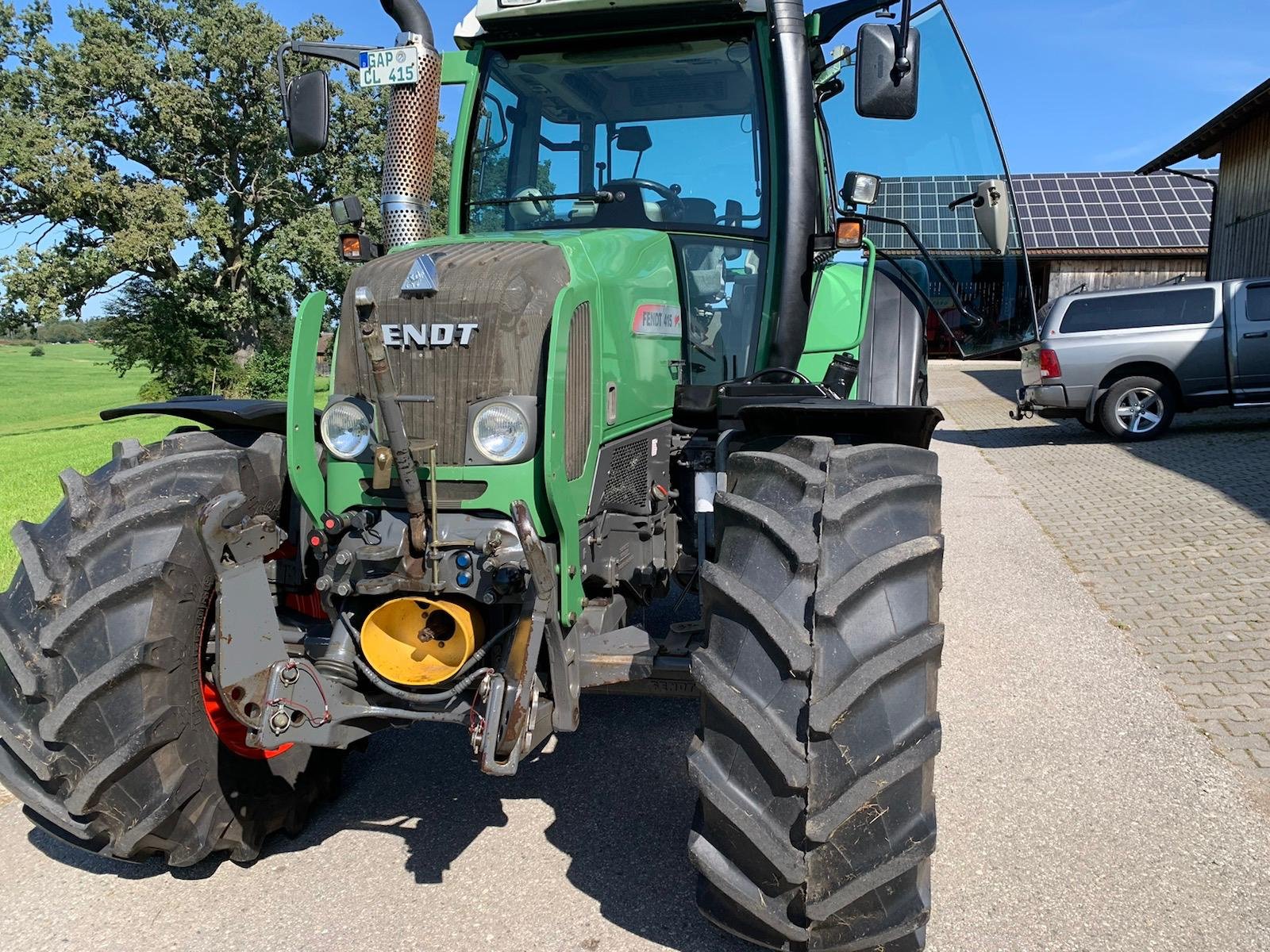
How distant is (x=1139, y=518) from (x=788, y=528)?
6841 mm

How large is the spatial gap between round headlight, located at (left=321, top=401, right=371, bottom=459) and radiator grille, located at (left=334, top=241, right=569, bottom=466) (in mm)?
79

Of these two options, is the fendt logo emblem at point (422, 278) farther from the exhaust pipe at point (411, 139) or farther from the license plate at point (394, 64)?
the license plate at point (394, 64)

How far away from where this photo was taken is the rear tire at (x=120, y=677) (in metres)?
2.70

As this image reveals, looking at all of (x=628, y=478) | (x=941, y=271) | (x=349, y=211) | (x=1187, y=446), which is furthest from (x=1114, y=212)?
(x=628, y=478)

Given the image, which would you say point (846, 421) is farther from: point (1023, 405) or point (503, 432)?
point (1023, 405)

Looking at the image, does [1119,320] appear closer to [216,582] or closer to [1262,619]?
[1262,619]

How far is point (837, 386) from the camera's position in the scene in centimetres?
434

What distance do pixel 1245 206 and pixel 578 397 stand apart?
19.9 meters

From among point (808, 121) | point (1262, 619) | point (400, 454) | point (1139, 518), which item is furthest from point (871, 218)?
point (1139, 518)

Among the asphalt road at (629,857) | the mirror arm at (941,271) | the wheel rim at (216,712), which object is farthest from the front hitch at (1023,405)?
the wheel rim at (216,712)

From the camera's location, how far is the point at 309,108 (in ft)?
13.0

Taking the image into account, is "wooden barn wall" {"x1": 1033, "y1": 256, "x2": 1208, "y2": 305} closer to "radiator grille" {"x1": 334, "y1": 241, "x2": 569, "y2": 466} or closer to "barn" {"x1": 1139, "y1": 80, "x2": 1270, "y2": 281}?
Answer: "barn" {"x1": 1139, "y1": 80, "x2": 1270, "y2": 281}

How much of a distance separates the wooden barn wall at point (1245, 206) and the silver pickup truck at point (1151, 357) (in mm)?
5510

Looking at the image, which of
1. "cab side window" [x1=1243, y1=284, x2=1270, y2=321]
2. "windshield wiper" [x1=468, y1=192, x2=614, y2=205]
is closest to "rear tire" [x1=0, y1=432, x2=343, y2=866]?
"windshield wiper" [x1=468, y1=192, x2=614, y2=205]
